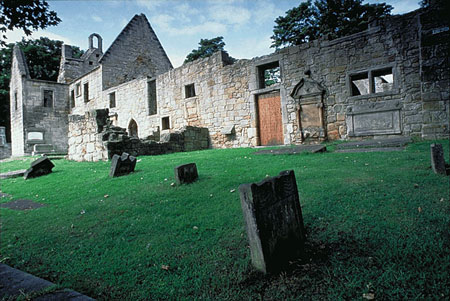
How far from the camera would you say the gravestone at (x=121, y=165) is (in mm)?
6379

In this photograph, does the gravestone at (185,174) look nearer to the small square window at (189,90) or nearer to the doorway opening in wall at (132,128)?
the small square window at (189,90)

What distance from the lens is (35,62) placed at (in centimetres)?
3425

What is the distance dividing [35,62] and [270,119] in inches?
1398

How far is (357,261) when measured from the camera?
2.06 metres

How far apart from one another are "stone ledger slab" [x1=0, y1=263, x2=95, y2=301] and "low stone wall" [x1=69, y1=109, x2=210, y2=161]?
784 cm

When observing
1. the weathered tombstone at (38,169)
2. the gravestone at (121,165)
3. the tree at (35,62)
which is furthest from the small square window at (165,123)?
the tree at (35,62)

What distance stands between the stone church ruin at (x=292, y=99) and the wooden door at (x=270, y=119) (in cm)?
5

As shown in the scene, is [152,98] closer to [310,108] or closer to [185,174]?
[310,108]

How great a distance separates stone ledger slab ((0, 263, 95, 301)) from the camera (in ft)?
5.96

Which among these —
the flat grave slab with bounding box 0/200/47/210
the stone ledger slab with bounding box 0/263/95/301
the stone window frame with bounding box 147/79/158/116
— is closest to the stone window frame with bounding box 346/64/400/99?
the flat grave slab with bounding box 0/200/47/210

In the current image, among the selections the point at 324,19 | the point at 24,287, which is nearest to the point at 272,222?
the point at 24,287

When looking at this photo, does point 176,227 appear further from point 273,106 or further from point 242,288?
point 273,106

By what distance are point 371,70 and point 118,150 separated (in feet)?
32.5

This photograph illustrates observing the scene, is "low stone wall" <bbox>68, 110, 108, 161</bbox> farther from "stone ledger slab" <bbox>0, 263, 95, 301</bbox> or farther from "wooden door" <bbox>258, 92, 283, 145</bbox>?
"stone ledger slab" <bbox>0, 263, 95, 301</bbox>
